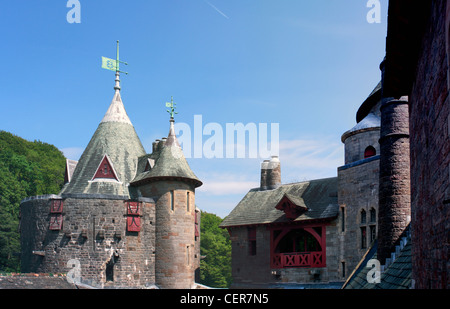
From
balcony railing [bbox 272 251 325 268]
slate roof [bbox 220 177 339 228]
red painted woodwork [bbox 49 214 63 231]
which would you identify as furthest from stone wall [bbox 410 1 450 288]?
red painted woodwork [bbox 49 214 63 231]

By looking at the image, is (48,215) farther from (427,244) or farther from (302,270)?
(427,244)

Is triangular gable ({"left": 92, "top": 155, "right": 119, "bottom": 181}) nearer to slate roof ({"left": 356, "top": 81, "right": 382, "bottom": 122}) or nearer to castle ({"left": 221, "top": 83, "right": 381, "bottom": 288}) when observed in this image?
castle ({"left": 221, "top": 83, "right": 381, "bottom": 288})

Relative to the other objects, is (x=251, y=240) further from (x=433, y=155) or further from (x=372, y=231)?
(x=433, y=155)

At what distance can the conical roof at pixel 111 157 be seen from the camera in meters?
35.0

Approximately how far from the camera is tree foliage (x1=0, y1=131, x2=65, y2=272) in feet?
158

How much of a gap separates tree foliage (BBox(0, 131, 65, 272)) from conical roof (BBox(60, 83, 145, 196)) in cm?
1638

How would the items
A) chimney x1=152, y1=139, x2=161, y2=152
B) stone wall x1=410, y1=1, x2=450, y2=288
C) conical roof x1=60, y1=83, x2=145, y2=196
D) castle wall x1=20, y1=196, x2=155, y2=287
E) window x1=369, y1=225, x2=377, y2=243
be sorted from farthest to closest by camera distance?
chimney x1=152, y1=139, x2=161, y2=152
conical roof x1=60, y1=83, x2=145, y2=196
castle wall x1=20, y1=196, x2=155, y2=287
window x1=369, y1=225, x2=377, y2=243
stone wall x1=410, y1=1, x2=450, y2=288

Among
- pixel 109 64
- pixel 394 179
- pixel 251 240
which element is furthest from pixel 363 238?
pixel 109 64

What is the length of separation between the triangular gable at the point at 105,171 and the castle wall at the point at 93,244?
108 inches

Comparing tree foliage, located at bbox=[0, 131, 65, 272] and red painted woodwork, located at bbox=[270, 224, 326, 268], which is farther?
tree foliage, located at bbox=[0, 131, 65, 272]

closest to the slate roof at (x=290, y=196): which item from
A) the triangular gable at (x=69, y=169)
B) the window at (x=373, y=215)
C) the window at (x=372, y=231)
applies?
the window at (x=373, y=215)

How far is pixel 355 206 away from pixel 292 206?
517cm

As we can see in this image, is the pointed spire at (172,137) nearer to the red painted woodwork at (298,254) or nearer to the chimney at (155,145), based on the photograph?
the chimney at (155,145)

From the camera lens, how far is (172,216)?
33906mm
